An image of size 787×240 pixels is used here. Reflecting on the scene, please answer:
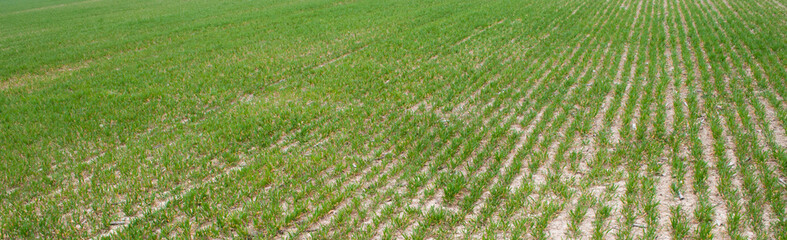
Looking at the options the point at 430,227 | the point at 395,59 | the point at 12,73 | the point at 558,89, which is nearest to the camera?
the point at 430,227

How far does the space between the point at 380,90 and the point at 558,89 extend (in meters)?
3.93

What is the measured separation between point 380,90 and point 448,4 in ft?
60.8

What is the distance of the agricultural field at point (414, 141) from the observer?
473cm

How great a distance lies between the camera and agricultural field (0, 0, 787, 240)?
4.73m

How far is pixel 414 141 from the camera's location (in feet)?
22.9

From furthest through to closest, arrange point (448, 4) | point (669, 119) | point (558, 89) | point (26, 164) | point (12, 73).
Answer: point (448, 4), point (12, 73), point (558, 89), point (669, 119), point (26, 164)

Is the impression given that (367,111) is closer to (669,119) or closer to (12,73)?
(669,119)

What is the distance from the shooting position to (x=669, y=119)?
23.5ft

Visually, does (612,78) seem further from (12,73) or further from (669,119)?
(12,73)

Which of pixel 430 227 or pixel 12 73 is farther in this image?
pixel 12 73

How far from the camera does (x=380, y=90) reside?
10.0 meters

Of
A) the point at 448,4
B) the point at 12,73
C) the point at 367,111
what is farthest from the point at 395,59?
the point at 448,4

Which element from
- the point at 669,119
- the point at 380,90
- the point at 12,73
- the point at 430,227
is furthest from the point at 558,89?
the point at 12,73

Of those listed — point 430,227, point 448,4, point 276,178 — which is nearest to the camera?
point 430,227
